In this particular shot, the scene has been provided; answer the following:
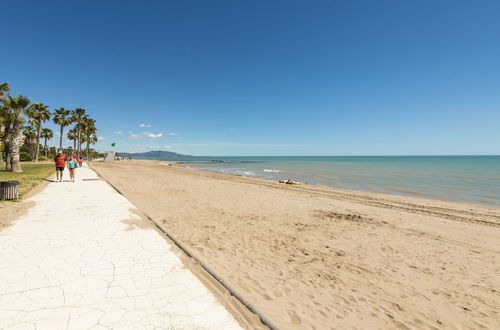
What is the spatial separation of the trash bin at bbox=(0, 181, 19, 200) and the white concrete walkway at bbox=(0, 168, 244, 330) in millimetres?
3893

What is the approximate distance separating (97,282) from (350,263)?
5.35 metres

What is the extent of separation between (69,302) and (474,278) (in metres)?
8.00

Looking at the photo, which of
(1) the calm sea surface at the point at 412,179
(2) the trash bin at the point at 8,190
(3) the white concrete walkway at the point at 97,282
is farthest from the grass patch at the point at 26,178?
(1) the calm sea surface at the point at 412,179

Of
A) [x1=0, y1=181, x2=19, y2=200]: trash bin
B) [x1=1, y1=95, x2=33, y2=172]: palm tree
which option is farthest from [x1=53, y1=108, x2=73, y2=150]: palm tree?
[x1=0, y1=181, x2=19, y2=200]: trash bin

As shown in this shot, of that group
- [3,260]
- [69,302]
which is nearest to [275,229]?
[69,302]

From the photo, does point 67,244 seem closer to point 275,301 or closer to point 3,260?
point 3,260

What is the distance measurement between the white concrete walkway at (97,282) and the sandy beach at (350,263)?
0.96 metres

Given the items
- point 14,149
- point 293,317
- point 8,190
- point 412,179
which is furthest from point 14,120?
point 412,179

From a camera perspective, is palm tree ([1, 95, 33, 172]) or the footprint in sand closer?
the footprint in sand

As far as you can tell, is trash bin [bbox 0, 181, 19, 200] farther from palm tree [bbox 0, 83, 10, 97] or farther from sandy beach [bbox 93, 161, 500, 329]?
palm tree [bbox 0, 83, 10, 97]

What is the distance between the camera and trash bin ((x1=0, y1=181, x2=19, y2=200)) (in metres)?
8.31

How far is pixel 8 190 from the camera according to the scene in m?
8.41

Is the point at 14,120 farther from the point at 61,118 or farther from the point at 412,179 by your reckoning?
the point at 412,179

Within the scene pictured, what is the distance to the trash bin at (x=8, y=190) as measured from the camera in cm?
831
